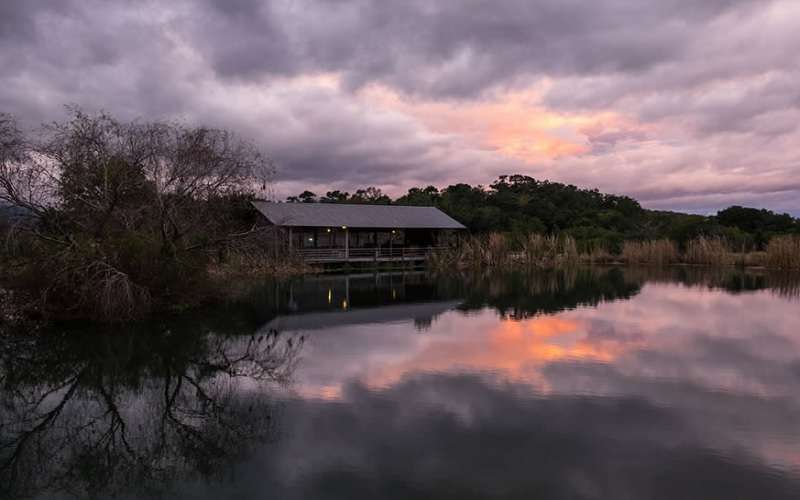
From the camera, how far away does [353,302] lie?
1897 centimetres

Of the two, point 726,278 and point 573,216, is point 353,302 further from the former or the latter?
point 573,216

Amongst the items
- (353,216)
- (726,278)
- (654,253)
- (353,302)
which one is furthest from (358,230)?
(726,278)

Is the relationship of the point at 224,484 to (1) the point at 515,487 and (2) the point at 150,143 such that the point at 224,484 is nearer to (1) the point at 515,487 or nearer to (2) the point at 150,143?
(1) the point at 515,487

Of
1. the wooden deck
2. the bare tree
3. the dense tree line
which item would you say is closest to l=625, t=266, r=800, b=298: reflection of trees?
the dense tree line

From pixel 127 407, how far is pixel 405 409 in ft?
12.4

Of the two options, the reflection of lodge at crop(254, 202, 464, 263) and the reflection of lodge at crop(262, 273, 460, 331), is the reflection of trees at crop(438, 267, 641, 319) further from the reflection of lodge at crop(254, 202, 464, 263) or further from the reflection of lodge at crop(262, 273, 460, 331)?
the reflection of lodge at crop(254, 202, 464, 263)

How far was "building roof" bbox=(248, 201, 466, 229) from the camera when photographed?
32562 mm

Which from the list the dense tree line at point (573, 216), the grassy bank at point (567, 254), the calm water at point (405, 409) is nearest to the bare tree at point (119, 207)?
the calm water at point (405, 409)

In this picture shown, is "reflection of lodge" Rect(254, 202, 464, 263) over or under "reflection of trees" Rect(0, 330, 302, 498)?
over

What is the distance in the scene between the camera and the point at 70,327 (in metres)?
13.3

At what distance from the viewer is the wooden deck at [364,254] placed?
33.1 meters

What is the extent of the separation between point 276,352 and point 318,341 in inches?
52.7

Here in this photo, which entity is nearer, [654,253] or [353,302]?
[353,302]

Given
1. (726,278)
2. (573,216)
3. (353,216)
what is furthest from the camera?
(573,216)
